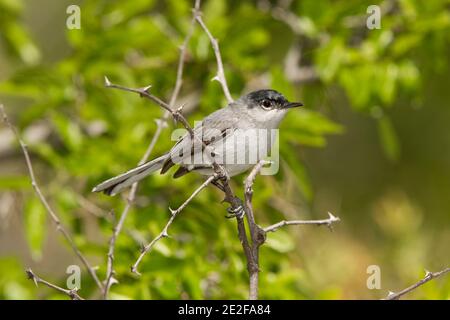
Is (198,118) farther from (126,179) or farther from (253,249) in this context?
(253,249)

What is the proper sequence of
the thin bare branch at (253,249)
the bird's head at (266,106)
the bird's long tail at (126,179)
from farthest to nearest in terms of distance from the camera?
the bird's head at (266,106) < the bird's long tail at (126,179) < the thin bare branch at (253,249)

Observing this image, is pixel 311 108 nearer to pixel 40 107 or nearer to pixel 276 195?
pixel 276 195

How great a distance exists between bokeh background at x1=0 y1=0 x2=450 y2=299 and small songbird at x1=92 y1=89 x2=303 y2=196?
27cm

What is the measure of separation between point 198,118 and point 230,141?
2.05 ft

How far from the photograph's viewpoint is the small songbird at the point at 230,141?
3.30 metres

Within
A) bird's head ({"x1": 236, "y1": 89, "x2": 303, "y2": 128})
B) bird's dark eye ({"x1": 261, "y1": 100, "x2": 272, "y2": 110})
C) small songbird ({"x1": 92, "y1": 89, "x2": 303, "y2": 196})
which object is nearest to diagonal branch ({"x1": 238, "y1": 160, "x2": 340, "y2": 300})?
small songbird ({"x1": 92, "y1": 89, "x2": 303, "y2": 196})

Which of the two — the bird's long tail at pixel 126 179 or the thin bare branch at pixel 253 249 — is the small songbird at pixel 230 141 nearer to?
the bird's long tail at pixel 126 179

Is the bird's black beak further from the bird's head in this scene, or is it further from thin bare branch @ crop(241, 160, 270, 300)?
thin bare branch @ crop(241, 160, 270, 300)

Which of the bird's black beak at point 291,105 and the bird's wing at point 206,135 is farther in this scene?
the bird's black beak at point 291,105

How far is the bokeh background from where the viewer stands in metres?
3.61

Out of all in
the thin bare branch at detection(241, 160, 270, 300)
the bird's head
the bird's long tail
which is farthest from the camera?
the bird's head

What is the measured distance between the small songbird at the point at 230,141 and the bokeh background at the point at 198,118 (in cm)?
27

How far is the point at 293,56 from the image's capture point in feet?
16.3

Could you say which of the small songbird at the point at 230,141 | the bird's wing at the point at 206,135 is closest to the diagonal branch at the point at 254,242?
the small songbird at the point at 230,141
